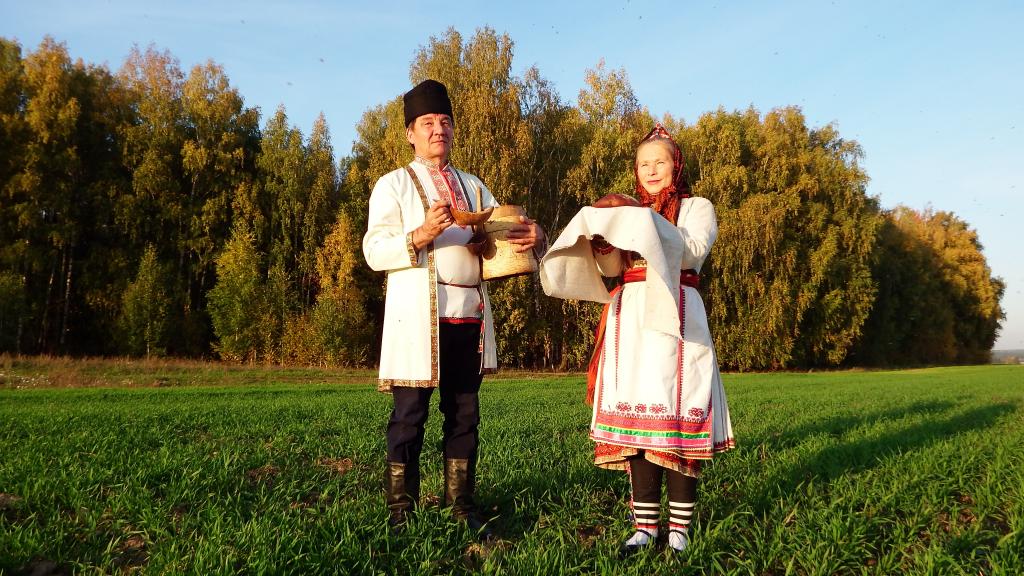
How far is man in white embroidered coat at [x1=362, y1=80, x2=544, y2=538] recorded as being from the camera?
338 centimetres

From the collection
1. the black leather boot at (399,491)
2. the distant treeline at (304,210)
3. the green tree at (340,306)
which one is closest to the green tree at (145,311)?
the distant treeline at (304,210)

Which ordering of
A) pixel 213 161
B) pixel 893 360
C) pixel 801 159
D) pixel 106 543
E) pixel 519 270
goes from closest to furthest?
pixel 106 543 → pixel 519 270 → pixel 213 161 → pixel 801 159 → pixel 893 360

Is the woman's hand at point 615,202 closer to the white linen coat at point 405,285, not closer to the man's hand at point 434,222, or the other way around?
the man's hand at point 434,222

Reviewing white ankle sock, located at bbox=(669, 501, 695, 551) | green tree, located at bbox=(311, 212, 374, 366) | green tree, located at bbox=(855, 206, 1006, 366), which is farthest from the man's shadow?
green tree, located at bbox=(855, 206, 1006, 366)

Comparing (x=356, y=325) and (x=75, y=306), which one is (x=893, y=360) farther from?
(x=75, y=306)

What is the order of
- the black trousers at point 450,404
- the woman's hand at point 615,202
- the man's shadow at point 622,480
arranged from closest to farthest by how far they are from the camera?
the woman's hand at point 615,202, the black trousers at point 450,404, the man's shadow at point 622,480

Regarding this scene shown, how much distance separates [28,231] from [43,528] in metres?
26.6

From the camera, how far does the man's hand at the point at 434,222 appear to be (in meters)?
3.12

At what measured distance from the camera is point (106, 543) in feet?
10.2

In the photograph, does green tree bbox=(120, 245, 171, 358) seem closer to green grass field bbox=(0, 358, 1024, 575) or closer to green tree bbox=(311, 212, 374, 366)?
green tree bbox=(311, 212, 374, 366)

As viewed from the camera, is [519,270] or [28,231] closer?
[519,270]

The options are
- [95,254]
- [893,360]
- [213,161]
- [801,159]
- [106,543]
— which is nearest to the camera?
[106,543]

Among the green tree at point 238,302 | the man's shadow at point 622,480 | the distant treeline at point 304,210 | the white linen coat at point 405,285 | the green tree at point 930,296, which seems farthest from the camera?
the green tree at point 930,296

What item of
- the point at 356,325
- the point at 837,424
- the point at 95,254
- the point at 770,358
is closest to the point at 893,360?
the point at 770,358
